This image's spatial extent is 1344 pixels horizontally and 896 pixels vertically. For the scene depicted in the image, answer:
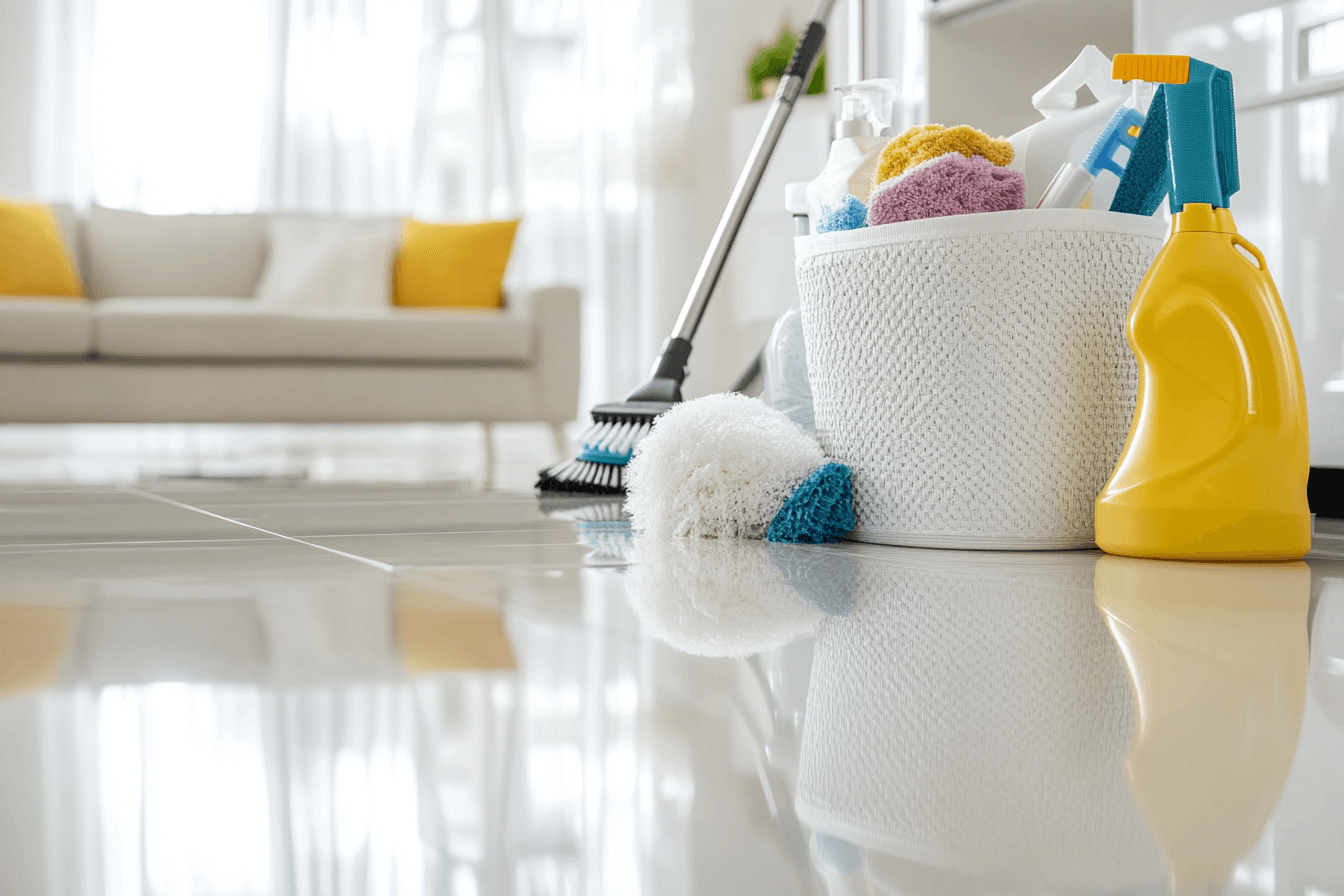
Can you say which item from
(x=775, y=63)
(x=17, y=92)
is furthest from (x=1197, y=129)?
(x=17, y=92)

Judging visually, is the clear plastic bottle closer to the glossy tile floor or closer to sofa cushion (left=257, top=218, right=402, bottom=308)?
the glossy tile floor

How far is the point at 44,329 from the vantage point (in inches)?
100

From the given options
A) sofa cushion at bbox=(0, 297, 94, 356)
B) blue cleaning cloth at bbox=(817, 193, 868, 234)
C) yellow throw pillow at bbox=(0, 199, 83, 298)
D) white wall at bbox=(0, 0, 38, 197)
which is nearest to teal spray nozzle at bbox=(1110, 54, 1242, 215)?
blue cleaning cloth at bbox=(817, 193, 868, 234)

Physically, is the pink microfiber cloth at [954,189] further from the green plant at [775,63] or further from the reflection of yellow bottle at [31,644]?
the green plant at [775,63]

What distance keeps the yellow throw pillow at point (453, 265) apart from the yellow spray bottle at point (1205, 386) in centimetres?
250

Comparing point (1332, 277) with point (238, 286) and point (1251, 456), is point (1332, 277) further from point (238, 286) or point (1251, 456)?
point (238, 286)

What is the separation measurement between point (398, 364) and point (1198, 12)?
Answer: 188 centimetres

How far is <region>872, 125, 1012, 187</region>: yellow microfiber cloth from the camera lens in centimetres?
93

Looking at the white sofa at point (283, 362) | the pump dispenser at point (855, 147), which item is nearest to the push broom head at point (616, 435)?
the pump dispenser at point (855, 147)

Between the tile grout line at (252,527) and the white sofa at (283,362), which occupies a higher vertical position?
the white sofa at (283,362)

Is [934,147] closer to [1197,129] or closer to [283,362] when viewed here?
[1197,129]

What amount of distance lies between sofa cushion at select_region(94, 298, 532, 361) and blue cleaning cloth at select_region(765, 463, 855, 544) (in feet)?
6.42

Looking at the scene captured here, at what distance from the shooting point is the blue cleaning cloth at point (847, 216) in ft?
3.27

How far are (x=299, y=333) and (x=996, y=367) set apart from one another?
2.08 meters
